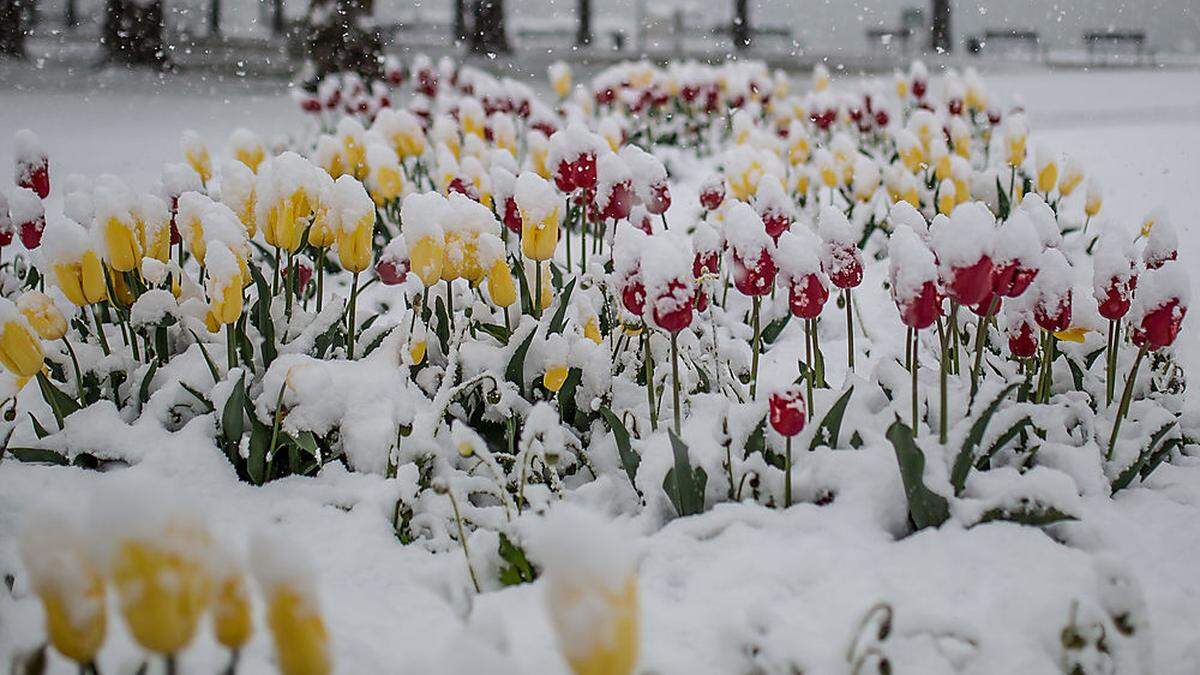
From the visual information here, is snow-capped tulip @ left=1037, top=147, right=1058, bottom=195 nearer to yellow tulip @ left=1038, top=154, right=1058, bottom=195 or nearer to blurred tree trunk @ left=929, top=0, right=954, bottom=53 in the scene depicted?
yellow tulip @ left=1038, top=154, right=1058, bottom=195

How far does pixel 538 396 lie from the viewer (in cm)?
207

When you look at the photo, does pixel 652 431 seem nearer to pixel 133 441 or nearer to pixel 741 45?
pixel 133 441

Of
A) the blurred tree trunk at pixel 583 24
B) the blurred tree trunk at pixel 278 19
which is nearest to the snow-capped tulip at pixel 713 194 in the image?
the blurred tree trunk at pixel 583 24

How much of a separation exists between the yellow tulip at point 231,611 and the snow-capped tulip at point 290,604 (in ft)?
0.12

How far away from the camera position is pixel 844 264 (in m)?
1.77

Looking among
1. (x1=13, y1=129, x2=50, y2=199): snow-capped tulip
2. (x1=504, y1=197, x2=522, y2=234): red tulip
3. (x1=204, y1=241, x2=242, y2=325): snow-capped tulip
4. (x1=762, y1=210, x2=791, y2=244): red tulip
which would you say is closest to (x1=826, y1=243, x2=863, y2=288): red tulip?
(x1=762, y1=210, x2=791, y2=244): red tulip

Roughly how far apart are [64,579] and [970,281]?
47.2 inches

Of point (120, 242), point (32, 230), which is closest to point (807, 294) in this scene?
point (120, 242)

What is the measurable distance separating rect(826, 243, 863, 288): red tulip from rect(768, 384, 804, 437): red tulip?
41 centimetres

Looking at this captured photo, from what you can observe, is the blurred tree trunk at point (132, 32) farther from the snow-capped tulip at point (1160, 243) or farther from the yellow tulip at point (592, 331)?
the snow-capped tulip at point (1160, 243)

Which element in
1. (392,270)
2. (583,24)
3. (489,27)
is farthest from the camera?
(583,24)

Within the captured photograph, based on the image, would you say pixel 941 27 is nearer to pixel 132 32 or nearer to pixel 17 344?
pixel 132 32

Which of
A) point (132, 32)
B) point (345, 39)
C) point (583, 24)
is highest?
point (583, 24)

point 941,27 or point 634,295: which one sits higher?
point 941,27
